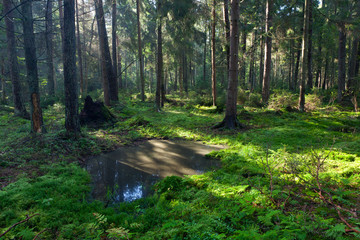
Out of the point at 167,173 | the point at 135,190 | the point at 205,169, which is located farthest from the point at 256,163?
the point at 135,190

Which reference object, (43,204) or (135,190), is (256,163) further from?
(43,204)

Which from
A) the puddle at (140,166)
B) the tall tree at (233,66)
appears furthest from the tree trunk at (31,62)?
the tall tree at (233,66)

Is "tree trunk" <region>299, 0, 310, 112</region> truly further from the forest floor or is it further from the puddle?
the puddle

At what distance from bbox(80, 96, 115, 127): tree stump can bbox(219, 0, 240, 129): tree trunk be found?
23.0 feet

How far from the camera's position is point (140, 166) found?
6660 mm

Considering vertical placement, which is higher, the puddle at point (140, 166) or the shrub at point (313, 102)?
the shrub at point (313, 102)

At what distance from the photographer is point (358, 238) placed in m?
2.32

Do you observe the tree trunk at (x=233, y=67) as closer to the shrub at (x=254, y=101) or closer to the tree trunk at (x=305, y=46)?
the tree trunk at (x=305, y=46)

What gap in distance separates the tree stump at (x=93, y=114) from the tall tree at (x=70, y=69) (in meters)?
3.41

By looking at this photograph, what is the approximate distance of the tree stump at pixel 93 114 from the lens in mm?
11703

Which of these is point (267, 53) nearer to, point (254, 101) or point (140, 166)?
point (254, 101)

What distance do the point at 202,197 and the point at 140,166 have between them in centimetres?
303

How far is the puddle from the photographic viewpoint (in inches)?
199

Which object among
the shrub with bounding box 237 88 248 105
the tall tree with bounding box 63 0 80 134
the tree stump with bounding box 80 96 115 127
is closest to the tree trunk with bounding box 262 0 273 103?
the shrub with bounding box 237 88 248 105
